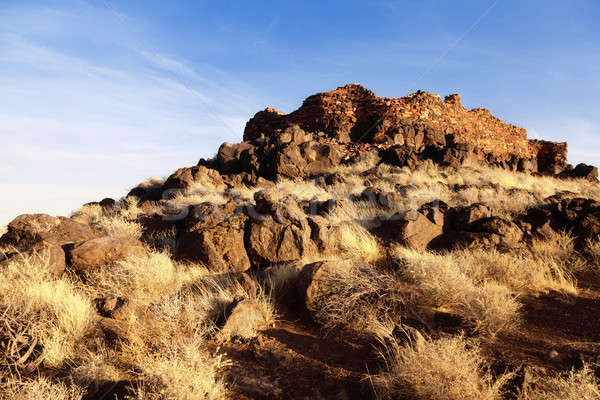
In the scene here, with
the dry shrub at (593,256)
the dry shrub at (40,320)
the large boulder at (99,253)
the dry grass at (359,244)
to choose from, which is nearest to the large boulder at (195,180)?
the large boulder at (99,253)

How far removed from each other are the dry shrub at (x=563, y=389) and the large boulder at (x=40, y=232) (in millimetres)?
6826

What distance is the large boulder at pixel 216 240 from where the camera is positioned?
6609 millimetres

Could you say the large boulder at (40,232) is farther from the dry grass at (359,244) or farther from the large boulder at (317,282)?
the dry grass at (359,244)

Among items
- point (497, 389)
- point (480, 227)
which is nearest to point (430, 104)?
point (480, 227)

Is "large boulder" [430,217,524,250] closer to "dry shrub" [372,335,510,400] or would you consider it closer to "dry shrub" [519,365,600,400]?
"dry shrub" [519,365,600,400]

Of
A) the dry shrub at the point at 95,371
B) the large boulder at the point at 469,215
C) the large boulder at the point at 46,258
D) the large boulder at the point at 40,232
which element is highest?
the large boulder at the point at 469,215

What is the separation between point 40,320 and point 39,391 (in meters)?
1.40

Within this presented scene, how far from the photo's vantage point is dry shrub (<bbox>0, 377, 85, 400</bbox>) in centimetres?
288

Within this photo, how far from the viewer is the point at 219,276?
6.04 meters

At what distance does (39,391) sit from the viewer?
286 cm

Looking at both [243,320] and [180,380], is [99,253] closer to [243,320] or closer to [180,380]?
[243,320]

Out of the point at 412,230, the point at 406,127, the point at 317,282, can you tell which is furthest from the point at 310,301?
the point at 406,127

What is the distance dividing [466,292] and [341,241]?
275 cm

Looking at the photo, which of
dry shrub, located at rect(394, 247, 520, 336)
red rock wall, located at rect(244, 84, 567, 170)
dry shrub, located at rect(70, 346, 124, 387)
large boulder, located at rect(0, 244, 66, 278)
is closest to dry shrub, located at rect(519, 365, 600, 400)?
dry shrub, located at rect(394, 247, 520, 336)
